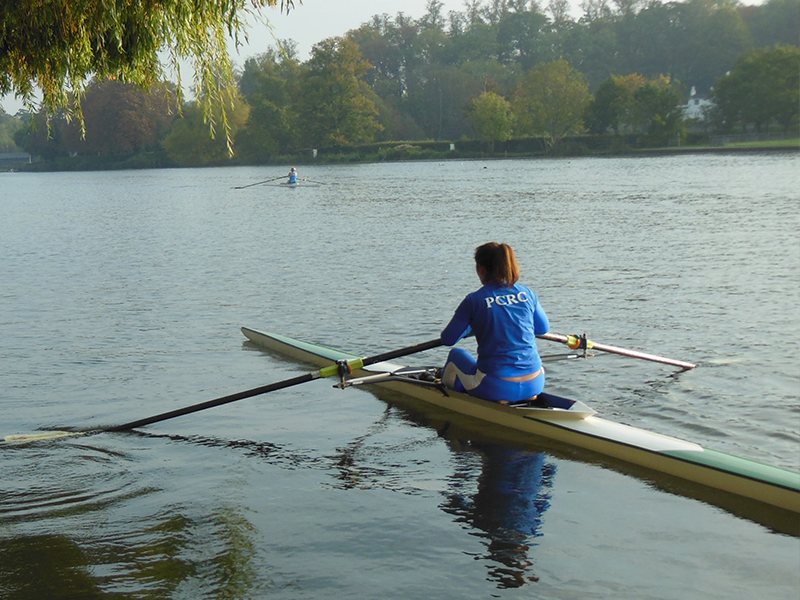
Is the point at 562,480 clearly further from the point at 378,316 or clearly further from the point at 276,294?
the point at 276,294

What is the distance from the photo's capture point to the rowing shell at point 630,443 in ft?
19.5

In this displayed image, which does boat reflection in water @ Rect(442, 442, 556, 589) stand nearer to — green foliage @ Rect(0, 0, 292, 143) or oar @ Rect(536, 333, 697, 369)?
oar @ Rect(536, 333, 697, 369)

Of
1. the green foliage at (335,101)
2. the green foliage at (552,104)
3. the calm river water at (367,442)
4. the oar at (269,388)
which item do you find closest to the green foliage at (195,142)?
the green foliage at (335,101)

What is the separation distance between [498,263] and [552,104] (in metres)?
98.0

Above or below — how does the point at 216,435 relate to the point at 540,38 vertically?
below

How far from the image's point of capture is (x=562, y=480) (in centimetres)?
666

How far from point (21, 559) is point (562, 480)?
3982 mm

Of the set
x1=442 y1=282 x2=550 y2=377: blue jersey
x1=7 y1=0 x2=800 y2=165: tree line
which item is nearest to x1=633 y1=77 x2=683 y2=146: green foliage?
x1=7 y1=0 x2=800 y2=165: tree line

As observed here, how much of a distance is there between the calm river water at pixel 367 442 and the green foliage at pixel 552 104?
81.1 metres

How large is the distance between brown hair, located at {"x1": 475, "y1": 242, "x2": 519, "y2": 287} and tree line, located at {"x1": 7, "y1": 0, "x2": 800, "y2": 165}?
87.5 meters

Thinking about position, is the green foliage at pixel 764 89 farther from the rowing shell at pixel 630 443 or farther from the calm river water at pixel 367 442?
the rowing shell at pixel 630 443

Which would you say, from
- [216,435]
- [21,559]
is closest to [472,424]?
[216,435]

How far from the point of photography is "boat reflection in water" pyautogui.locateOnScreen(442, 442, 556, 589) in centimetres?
535

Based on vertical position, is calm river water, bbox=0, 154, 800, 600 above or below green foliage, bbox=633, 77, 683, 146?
below
